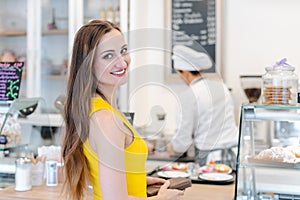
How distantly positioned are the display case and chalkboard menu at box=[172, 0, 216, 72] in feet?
5.38

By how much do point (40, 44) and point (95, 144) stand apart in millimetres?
2641

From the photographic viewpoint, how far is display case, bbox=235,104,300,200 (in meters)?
1.71

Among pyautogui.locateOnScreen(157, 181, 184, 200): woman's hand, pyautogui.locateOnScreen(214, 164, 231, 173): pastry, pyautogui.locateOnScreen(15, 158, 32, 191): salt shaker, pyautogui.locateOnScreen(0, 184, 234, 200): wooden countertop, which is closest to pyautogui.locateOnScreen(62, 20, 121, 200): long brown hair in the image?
pyautogui.locateOnScreen(157, 181, 184, 200): woman's hand

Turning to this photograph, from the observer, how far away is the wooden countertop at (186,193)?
6.17 feet

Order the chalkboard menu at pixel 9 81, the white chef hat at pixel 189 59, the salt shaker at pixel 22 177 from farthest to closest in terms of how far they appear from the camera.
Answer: the white chef hat at pixel 189 59 → the chalkboard menu at pixel 9 81 → the salt shaker at pixel 22 177

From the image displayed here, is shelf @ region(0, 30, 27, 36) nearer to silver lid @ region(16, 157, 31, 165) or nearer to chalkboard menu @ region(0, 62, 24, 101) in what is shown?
chalkboard menu @ region(0, 62, 24, 101)

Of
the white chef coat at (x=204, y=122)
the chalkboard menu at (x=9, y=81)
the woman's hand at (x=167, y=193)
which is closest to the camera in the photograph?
the woman's hand at (x=167, y=193)

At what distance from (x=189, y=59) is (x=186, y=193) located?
4.32 ft

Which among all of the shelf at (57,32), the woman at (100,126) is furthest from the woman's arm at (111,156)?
the shelf at (57,32)

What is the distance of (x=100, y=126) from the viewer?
1.28 m

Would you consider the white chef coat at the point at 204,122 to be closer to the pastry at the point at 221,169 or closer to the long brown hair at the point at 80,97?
the pastry at the point at 221,169

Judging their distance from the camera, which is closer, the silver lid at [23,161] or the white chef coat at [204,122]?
the silver lid at [23,161]

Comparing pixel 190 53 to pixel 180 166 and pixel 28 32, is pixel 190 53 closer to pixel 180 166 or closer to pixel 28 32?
pixel 180 166

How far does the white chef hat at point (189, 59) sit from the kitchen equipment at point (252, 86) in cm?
33
